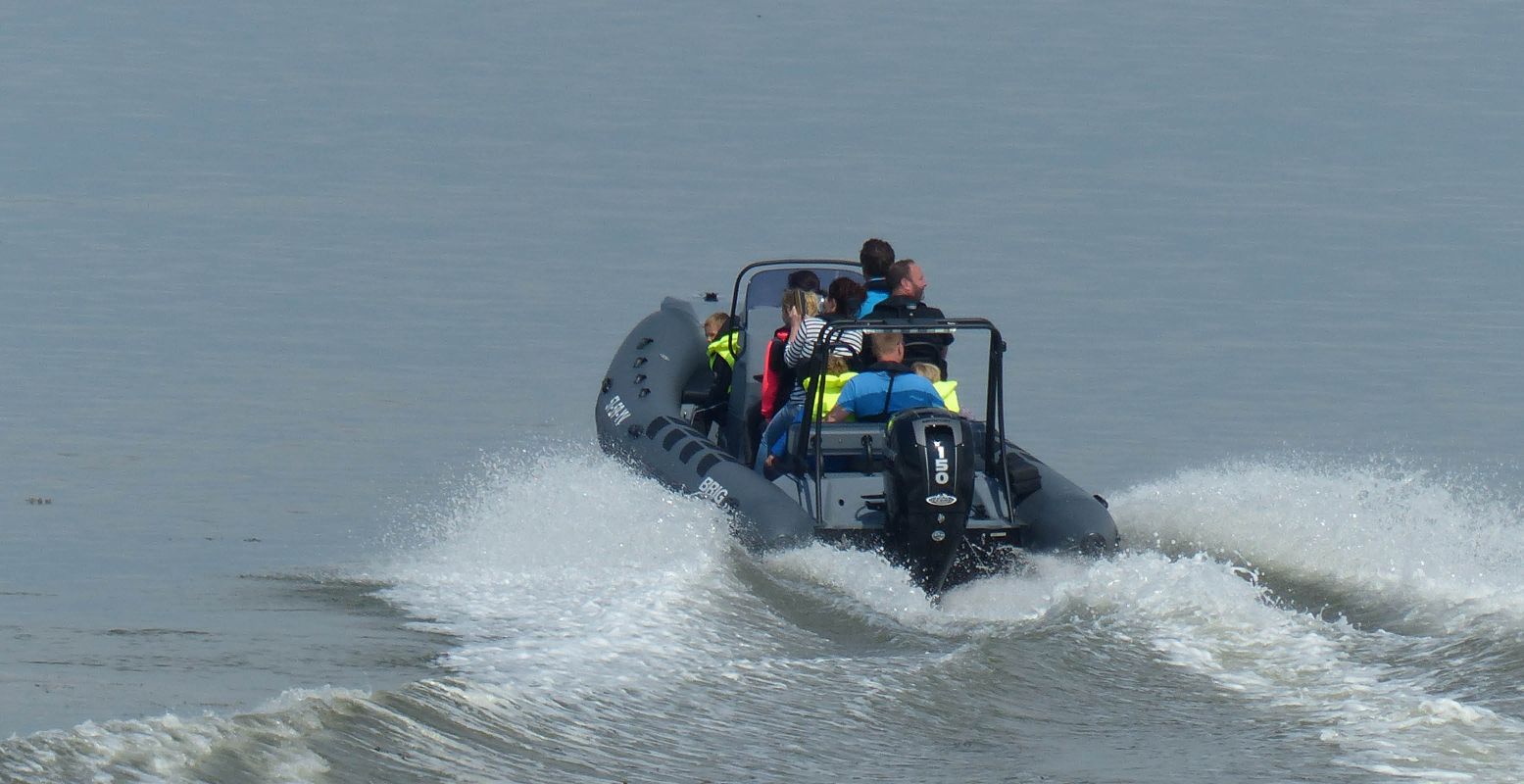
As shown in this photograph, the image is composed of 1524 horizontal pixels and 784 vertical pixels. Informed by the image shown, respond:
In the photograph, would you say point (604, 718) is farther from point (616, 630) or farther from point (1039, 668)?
point (1039, 668)

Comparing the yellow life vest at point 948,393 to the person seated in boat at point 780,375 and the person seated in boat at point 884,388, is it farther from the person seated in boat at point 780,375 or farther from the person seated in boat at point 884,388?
the person seated in boat at point 780,375

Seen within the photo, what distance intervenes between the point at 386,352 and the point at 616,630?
8.02 m

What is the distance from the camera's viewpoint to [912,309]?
29.9ft

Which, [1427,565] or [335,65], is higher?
[335,65]

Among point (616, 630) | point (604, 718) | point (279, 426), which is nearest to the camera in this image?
point (604, 718)

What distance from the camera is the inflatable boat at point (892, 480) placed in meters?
8.08

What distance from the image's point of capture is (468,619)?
24.6 ft

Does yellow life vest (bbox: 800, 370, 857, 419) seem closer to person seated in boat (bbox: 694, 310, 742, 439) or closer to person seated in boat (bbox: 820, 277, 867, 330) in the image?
person seated in boat (bbox: 820, 277, 867, 330)

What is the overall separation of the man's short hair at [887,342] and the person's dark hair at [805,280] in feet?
4.58

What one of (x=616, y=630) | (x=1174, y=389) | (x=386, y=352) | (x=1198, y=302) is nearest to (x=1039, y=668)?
(x=616, y=630)

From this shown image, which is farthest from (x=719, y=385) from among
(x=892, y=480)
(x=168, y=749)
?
(x=168, y=749)

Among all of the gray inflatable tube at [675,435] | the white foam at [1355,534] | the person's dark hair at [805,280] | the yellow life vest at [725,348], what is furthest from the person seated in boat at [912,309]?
the yellow life vest at [725,348]

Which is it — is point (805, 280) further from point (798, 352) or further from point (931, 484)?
point (931, 484)

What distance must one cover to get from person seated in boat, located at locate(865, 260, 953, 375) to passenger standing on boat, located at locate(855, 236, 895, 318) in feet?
1.40
